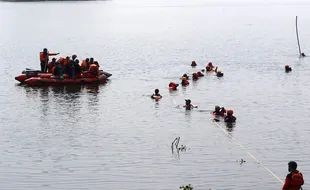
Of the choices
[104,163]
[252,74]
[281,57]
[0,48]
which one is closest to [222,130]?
[104,163]

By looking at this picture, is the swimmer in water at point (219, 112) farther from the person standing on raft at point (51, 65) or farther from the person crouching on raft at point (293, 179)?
the person crouching on raft at point (293, 179)

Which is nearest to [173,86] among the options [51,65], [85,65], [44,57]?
[85,65]

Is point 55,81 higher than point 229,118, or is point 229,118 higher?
point 55,81

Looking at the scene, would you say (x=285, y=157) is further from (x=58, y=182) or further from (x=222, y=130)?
(x=58, y=182)

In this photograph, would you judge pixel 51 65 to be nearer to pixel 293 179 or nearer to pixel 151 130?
pixel 151 130

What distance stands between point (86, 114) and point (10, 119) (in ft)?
14.4

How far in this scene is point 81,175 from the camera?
25047mm

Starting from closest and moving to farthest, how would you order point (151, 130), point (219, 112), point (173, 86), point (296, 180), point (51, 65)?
point (296, 180), point (151, 130), point (219, 112), point (173, 86), point (51, 65)

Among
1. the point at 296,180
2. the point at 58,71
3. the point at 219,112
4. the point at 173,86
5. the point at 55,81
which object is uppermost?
the point at 58,71

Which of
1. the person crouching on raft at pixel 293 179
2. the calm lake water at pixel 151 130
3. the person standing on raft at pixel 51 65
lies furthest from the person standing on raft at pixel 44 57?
the person crouching on raft at pixel 293 179

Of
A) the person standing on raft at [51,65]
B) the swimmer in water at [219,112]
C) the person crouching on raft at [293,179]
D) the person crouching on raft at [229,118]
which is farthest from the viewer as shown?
the person standing on raft at [51,65]

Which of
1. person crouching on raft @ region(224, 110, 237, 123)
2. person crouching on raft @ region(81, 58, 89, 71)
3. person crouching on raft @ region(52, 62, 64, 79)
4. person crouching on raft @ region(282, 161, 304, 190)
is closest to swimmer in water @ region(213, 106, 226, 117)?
person crouching on raft @ region(224, 110, 237, 123)

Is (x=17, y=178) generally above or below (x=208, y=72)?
below

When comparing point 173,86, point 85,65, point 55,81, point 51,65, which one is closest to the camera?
point 173,86
